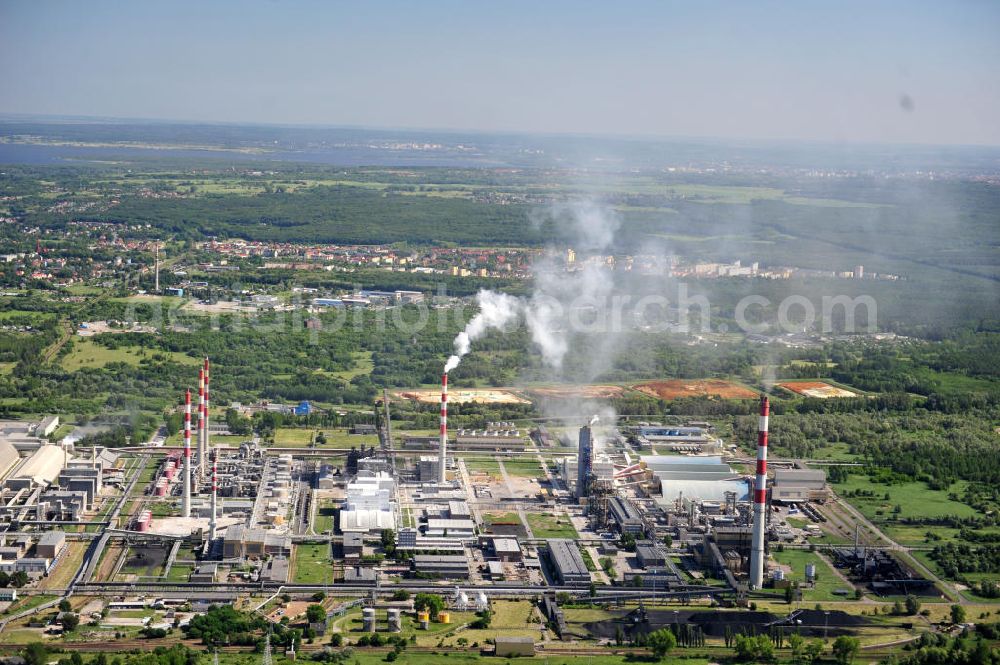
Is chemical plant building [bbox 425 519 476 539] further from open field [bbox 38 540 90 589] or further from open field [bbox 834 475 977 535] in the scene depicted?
open field [bbox 834 475 977 535]

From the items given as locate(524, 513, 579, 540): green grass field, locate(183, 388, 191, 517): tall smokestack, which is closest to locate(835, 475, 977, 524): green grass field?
locate(524, 513, 579, 540): green grass field

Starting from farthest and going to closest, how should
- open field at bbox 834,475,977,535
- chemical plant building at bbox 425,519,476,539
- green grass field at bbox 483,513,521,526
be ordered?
open field at bbox 834,475,977,535, green grass field at bbox 483,513,521,526, chemical plant building at bbox 425,519,476,539

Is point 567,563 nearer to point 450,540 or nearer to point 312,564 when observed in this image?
point 450,540

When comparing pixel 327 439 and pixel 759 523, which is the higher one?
pixel 759 523

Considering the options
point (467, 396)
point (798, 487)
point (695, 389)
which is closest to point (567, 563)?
point (798, 487)

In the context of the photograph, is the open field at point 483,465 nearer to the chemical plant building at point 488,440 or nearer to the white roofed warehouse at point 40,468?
the chemical plant building at point 488,440

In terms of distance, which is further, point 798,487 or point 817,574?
point 798,487

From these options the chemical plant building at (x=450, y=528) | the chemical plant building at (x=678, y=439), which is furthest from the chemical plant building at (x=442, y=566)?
the chemical plant building at (x=678, y=439)
